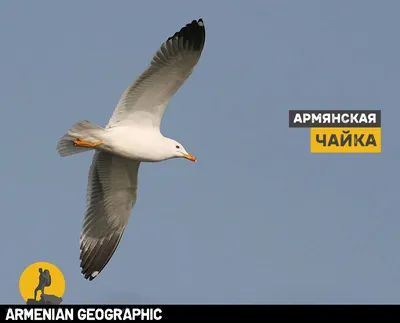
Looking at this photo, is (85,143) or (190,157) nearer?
(85,143)

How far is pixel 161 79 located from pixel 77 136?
133 cm

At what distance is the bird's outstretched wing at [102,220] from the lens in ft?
48.0

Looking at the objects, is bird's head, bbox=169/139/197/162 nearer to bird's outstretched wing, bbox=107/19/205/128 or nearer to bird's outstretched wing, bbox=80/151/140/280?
bird's outstretched wing, bbox=107/19/205/128

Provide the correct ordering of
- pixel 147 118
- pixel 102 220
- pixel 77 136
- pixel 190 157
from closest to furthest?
1. pixel 77 136
2. pixel 147 118
3. pixel 190 157
4. pixel 102 220

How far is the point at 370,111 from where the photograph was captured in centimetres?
1842

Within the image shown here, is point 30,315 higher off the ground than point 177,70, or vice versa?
point 177,70

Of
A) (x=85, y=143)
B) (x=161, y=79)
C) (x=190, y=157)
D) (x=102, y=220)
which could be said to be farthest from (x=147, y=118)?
(x=102, y=220)

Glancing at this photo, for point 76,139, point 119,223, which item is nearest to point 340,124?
point 119,223

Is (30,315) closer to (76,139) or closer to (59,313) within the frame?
(59,313)

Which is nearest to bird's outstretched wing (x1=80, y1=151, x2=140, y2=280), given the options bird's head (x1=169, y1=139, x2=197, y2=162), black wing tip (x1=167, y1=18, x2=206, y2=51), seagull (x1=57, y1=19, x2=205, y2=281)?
seagull (x1=57, y1=19, x2=205, y2=281)

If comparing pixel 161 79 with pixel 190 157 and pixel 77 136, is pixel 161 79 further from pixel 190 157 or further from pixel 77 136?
pixel 77 136

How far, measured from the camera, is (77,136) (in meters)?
13.1

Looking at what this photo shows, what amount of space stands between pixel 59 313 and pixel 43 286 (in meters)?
1.99

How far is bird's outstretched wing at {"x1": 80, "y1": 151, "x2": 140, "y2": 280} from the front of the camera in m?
14.6
